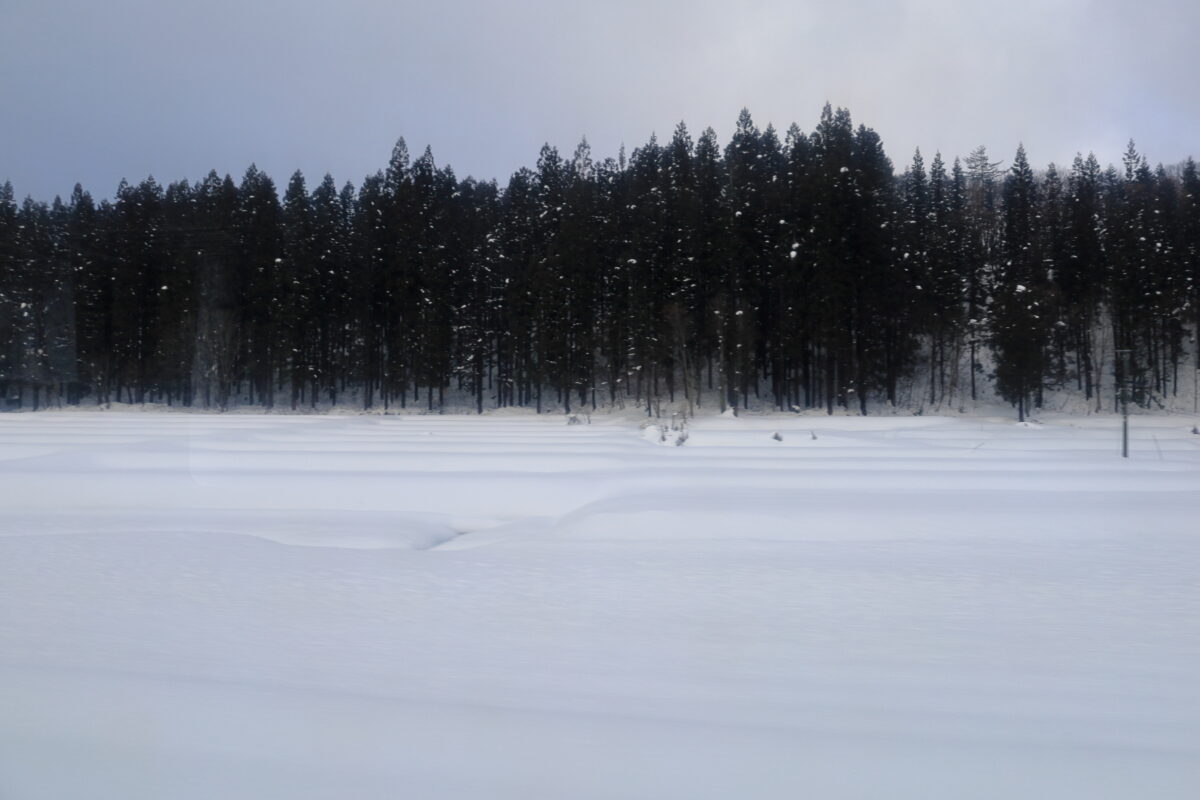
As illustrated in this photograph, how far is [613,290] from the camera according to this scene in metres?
48.8

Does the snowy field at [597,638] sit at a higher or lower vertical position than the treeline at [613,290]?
lower

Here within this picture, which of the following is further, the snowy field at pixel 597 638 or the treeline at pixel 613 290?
the treeline at pixel 613 290

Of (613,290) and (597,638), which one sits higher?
(613,290)

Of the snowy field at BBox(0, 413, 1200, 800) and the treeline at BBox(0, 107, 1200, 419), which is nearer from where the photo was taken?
the snowy field at BBox(0, 413, 1200, 800)

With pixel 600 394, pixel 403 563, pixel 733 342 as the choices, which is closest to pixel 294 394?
pixel 600 394

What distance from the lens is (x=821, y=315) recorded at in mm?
44750

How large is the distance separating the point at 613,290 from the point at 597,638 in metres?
42.8

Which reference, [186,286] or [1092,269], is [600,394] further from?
A: [1092,269]

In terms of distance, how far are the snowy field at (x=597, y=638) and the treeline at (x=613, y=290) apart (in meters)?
30.7

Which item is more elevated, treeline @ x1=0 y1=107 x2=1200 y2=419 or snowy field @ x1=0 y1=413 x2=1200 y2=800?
treeline @ x1=0 y1=107 x2=1200 y2=419

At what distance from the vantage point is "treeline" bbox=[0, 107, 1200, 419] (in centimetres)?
4628

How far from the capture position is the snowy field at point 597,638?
414 centimetres

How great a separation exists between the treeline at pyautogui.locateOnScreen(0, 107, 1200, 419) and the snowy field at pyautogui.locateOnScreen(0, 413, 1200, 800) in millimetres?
30741

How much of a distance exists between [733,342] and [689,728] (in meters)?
41.4
